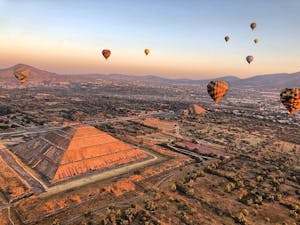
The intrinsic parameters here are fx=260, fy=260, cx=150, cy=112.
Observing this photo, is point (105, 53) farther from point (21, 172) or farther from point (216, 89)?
point (21, 172)

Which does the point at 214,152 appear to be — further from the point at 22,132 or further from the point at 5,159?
the point at 22,132

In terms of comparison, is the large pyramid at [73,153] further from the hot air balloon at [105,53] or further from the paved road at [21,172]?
the hot air balloon at [105,53]

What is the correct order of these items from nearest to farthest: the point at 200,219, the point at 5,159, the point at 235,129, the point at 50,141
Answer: the point at 200,219 < the point at 5,159 < the point at 50,141 < the point at 235,129

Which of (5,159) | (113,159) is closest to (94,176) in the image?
(113,159)

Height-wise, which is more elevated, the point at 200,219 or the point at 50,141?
the point at 50,141

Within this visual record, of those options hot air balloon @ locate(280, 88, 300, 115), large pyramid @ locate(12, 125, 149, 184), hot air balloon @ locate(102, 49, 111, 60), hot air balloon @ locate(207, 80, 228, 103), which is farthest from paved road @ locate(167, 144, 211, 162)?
hot air balloon @ locate(102, 49, 111, 60)

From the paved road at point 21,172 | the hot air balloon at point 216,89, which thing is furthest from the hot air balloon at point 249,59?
the paved road at point 21,172

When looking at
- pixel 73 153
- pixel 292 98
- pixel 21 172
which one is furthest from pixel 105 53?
pixel 292 98

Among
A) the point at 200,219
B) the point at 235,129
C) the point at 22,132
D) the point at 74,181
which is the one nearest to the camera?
the point at 200,219

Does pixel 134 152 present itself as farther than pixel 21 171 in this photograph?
Yes
